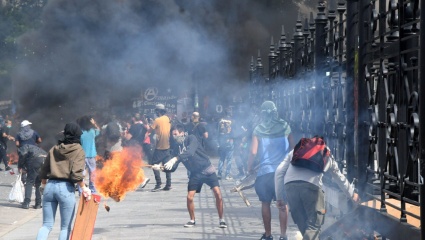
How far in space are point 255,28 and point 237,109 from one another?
388 cm

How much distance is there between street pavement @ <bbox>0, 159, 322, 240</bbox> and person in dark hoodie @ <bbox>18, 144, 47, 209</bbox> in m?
0.23

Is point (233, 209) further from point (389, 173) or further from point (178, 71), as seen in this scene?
point (178, 71)

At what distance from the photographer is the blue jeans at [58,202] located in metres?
9.92

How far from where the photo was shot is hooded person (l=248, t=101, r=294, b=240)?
1118 centimetres

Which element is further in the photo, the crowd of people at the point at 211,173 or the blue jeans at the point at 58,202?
the blue jeans at the point at 58,202

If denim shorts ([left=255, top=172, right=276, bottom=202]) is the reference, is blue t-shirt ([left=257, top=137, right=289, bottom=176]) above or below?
above

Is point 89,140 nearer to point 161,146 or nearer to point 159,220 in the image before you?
point 161,146

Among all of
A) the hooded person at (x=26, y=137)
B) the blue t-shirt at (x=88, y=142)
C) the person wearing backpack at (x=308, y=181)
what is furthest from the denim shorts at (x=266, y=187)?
the hooded person at (x=26, y=137)

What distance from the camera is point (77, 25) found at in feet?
83.9

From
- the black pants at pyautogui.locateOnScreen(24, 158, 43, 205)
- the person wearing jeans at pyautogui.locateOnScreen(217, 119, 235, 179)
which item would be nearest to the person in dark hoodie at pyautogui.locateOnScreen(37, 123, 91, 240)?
the black pants at pyautogui.locateOnScreen(24, 158, 43, 205)

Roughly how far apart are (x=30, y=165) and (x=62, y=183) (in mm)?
6134

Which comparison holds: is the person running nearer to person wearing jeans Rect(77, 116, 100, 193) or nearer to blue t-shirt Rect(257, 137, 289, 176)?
person wearing jeans Rect(77, 116, 100, 193)

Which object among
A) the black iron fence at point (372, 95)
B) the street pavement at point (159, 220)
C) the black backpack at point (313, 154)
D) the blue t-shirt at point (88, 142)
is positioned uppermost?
the black iron fence at point (372, 95)

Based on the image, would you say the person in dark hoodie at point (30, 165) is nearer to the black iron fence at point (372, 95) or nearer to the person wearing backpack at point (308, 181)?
the black iron fence at point (372, 95)
